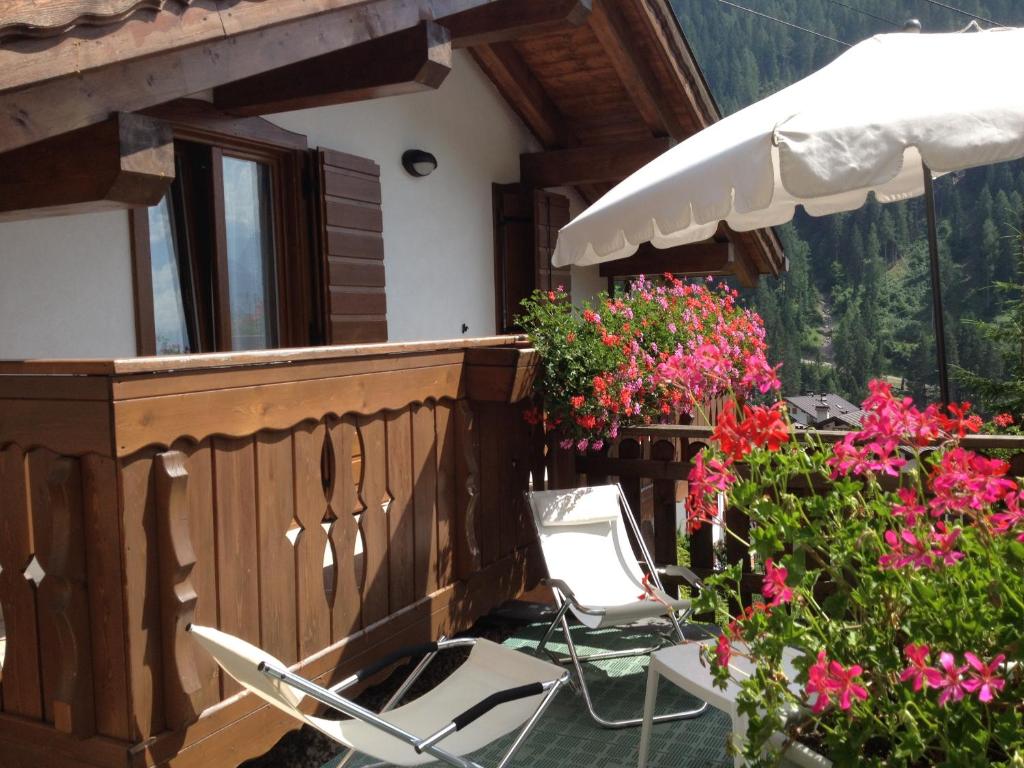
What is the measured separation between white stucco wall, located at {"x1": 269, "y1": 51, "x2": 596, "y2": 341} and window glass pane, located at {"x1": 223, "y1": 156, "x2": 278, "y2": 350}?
0.52m

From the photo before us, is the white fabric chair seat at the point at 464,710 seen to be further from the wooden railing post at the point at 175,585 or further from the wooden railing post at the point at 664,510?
the wooden railing post at the point at 664,510

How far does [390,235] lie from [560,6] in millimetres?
2276

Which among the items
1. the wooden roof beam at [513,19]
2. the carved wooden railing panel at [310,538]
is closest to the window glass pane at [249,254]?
the wooden roof beam at [513,19]

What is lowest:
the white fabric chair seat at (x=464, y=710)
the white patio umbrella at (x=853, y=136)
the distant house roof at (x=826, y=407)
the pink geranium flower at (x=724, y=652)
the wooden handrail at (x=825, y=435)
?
the distant house roof at (x=826, y=407)

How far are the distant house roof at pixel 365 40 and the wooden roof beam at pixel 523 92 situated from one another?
13 millimetres

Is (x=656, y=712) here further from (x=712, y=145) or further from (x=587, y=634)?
(x=712, y=145)

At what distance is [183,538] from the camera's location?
2631 mm

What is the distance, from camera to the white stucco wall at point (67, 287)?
4.32 m

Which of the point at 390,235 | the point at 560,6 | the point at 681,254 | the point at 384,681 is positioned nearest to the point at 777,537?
the point at 384,681

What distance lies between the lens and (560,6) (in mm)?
5250

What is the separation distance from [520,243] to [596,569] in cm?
473

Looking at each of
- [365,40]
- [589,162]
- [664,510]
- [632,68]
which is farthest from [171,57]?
[589,162]

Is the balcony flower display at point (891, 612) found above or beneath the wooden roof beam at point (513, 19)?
beneath

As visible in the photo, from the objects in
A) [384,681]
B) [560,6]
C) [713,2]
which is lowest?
[384,681]
